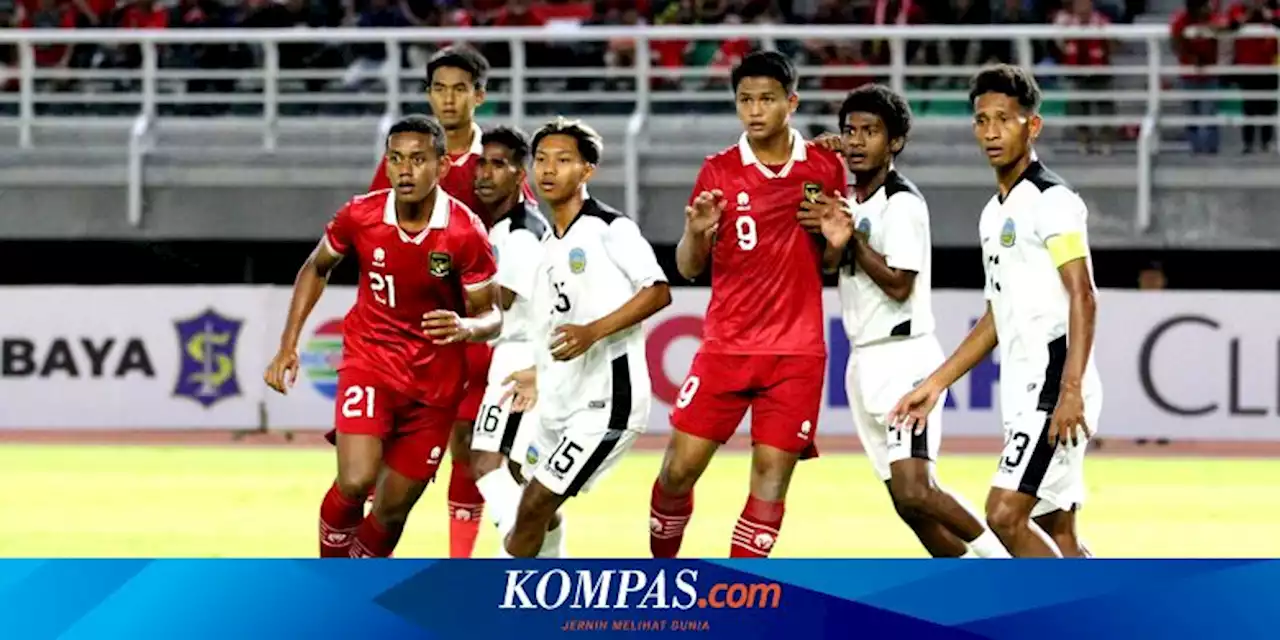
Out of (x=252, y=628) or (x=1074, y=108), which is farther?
(x=1074, y=108)

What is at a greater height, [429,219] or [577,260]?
[429,219]

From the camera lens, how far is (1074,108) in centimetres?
2211

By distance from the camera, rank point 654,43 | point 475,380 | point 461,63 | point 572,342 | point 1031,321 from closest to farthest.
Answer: point 1031,321 < point 572,342 < point 461,63 < point 475,380 < point 654,43

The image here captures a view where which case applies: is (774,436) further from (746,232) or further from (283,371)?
(283,371)

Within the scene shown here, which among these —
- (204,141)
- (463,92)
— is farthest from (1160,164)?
(463,92)

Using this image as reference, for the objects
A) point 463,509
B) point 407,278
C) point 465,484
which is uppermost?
point 407,278

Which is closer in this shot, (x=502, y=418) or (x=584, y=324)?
(x=584, y=324)

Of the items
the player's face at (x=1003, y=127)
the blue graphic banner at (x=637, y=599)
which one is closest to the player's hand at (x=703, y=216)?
the player's face at (x=1003, y=127)

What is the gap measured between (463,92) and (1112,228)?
11971 millimetres

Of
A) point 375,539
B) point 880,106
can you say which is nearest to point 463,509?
point 375,539

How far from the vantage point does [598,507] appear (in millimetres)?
13734

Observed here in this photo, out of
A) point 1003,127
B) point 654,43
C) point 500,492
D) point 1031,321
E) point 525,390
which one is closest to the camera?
point 1031,321

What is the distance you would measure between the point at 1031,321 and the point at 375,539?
9.40 feet

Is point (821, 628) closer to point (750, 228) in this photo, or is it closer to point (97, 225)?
point (750, 228)
